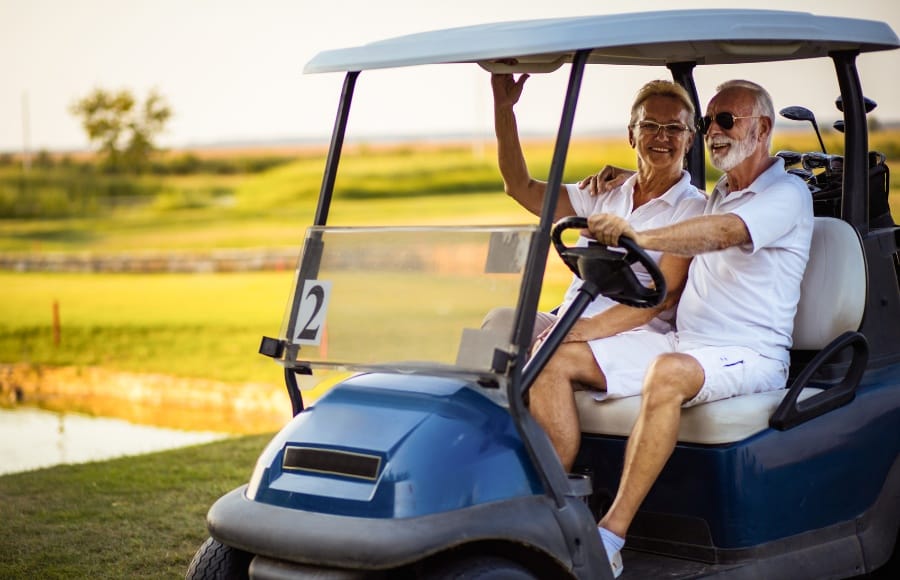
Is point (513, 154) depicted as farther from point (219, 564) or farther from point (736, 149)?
point (219, 564)

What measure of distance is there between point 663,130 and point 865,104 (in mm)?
664

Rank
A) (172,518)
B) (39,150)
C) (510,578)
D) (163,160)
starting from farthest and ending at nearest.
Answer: (163,160), (39,150), (172,518), (510,578)

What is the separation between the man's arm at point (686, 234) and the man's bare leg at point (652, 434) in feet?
1.03

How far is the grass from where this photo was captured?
4.87m

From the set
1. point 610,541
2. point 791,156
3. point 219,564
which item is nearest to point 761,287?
point 610,541

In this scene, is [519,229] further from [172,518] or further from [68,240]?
[68,240]

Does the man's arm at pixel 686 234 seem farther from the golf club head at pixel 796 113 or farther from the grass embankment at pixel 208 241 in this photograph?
the grass embankment at pixel 208 241

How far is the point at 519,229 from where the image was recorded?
316 cm

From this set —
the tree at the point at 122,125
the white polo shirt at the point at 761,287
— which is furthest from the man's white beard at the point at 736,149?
the tree at the point at 122,125

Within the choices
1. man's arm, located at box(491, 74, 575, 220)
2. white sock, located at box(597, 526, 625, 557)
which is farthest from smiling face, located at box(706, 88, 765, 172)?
white sock, located at box(597, 526, 625, 557)

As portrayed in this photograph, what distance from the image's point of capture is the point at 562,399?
11.4ft

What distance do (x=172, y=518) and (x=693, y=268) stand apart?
2886 mm

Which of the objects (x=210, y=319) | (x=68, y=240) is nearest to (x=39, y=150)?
(x=68, y=240)

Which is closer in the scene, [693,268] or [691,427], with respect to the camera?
[691,427]
